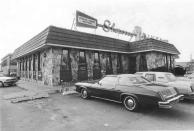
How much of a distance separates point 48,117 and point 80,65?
349 inches

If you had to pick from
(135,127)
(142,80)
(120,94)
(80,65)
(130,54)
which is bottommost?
(135,127)

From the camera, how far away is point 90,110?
5758 millimetres

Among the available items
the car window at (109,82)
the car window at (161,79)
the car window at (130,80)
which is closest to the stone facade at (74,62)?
the car window at (109,82)

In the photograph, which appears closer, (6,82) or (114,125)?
(114,125)

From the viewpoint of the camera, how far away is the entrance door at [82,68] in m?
13.5

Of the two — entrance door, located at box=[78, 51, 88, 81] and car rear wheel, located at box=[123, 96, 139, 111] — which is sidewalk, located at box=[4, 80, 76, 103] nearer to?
entrance door, located at box=[78, 51, 88, 81]

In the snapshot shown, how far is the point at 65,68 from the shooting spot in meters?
12.5

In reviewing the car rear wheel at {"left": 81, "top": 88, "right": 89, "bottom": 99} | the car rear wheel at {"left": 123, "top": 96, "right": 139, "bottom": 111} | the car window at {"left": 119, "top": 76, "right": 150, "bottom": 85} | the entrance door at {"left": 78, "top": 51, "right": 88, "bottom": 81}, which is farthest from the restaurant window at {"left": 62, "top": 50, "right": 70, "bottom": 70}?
the car rear wheel at {"left": 123, "top": 96, "right": 139, "bottom": 111}

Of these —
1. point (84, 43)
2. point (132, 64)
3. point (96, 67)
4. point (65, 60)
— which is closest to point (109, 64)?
point (96, 67)

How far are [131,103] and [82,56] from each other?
9.13 metres

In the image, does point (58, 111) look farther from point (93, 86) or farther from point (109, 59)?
point (109, 59)

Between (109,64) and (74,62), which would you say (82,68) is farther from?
(109,64)

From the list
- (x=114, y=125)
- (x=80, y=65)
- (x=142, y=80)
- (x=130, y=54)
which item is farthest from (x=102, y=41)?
(x=114, y=125)

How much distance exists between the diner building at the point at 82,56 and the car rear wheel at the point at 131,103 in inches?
302
